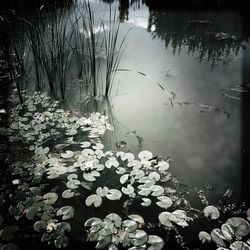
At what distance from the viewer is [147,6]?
4191 millimetres

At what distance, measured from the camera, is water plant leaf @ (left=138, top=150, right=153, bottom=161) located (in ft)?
5.71

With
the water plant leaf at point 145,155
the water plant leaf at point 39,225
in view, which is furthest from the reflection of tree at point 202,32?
the water plant leaf at point 39,225

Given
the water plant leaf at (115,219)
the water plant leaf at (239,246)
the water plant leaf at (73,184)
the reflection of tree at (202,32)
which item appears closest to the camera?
the water plant leaf at (239,246)

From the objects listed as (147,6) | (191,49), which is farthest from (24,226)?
(147,6)

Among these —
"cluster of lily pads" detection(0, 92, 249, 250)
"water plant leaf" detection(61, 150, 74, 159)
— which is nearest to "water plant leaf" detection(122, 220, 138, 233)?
"cluster of lily pads" detection(0, 92, 249, 250)

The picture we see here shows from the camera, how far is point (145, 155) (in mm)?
1758

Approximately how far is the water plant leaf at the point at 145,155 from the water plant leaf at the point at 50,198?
538mm

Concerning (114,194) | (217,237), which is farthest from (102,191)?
(217,237)

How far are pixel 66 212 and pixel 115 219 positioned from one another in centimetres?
25

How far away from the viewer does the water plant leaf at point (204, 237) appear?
1300 mm

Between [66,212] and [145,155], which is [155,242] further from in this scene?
[145,155]

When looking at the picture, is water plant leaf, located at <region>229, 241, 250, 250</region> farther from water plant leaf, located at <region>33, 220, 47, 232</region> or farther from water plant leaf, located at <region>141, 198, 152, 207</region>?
water plant leaf, located at <region>33, 220, 47, 232</region>

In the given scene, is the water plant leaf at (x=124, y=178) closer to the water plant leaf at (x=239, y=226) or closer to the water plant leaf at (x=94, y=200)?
the water plant leaf at (x=94, y=200)

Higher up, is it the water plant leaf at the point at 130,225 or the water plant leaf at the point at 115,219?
the water plant leaf at the point at 115,219
